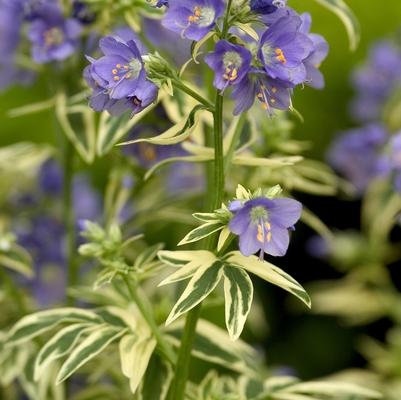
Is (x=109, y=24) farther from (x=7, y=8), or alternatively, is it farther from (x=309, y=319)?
(x=309, y=319)

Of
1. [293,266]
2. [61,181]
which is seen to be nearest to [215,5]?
[61,181]

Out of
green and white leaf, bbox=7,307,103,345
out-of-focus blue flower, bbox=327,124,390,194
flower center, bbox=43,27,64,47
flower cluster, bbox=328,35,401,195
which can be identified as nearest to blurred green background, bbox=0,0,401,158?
flower cluster, bbox=328,35,401,195

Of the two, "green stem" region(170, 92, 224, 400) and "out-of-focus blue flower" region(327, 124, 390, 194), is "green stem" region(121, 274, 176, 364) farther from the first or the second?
"out-of-focus blue flower" region(327, 124, 390, 194)

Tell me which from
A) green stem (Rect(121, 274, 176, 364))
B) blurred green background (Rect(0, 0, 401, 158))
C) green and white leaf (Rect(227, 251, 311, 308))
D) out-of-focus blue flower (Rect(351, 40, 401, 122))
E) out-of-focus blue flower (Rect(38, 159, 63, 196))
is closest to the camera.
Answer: green and white leaf (Rect(227, 251, 311, 308))

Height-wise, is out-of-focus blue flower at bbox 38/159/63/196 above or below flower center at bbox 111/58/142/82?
below

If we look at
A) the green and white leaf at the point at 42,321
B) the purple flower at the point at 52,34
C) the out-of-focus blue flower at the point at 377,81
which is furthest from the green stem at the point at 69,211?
the out-of-focus blue flower at the point at 377,81

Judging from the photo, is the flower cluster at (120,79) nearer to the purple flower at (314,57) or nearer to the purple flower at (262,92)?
the purple flower at (262,92)
